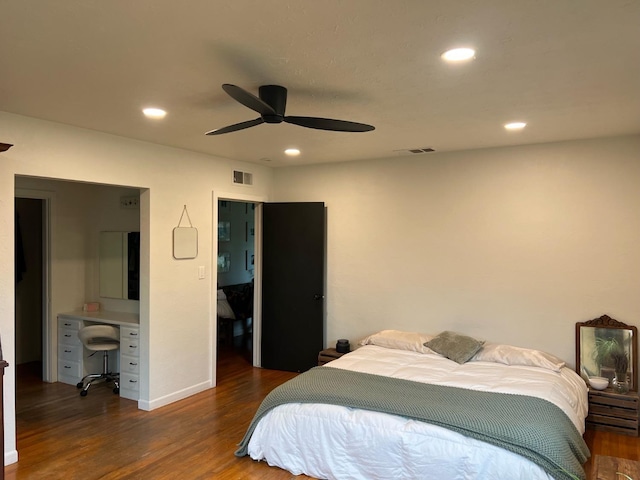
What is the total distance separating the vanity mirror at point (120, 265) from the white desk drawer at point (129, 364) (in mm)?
730

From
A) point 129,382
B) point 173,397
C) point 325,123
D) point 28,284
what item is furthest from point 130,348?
point 325,123

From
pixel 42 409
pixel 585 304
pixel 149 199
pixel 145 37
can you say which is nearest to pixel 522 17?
pixel 145 37

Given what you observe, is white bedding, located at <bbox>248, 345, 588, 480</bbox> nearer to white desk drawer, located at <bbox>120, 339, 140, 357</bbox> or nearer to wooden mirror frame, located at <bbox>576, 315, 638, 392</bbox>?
wooden mirror frame, located at <bbox>576, 315, 638, 392</bbox>

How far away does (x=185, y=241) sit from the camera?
458cm

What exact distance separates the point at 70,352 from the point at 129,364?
3.35 feet

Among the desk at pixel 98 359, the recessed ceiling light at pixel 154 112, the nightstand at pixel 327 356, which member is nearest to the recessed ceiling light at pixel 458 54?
the recessed ceiling light at pixel 154 112

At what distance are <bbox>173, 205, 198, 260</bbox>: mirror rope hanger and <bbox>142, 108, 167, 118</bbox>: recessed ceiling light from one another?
1.46 metres

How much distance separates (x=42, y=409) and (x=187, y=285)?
5.66ft

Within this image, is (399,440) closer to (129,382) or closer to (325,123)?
(325,123)

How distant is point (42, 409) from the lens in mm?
4234

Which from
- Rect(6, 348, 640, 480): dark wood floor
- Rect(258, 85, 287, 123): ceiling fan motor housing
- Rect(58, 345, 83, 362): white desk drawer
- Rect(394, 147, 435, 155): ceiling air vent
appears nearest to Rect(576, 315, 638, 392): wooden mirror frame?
Rect(6, 348, 640, 480): dark wood floor

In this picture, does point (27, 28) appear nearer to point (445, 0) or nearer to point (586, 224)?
point (445, 0)

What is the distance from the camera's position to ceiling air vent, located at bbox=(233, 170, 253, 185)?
5230mm

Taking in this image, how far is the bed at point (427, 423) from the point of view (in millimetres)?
2592
